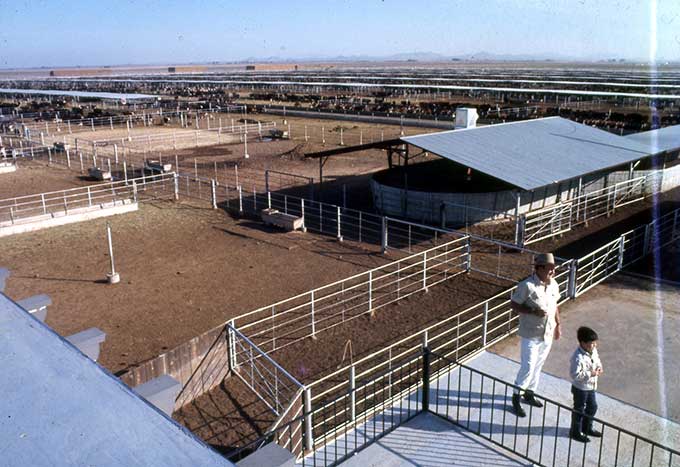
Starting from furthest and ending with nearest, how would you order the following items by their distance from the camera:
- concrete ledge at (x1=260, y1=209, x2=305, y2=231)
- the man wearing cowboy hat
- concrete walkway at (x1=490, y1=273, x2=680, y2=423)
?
concrete ledge at (x1=260, y1=209, x2=305, y2=231)
concrete walkway at (x1=490, y1=273, x2=680, y2=423)
the man wearing cowboy hat

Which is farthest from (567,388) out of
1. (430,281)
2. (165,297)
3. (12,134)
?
(12,134)

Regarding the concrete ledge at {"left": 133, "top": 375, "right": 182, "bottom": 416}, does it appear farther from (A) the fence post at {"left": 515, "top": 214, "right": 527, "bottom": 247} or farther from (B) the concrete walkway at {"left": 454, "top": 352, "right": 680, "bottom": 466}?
(A) the fence post at {"left": 515, "top": 214, "right": 527, "bottom": 247}

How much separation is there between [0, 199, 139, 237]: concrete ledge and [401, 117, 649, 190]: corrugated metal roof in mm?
10499

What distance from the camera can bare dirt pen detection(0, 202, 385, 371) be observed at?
12.1 m

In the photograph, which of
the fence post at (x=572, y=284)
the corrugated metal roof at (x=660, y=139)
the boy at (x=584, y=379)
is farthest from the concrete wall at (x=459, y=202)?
the boy at (x=584, y=379)

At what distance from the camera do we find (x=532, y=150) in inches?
847

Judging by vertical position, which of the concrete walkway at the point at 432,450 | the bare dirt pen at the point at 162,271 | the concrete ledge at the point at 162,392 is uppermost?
the concrete ledge at the point at 162,392

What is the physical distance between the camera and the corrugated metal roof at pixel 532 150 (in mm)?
18453

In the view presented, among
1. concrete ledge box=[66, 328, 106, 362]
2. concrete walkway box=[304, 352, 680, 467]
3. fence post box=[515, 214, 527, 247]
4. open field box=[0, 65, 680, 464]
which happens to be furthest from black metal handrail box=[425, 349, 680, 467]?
fence post box=[515, 214, 527, 247]

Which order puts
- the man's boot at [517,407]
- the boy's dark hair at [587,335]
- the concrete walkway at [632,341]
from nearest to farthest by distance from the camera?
the boy's dark hair at [587,335] < the man's boot at [517,407] < the concrete walkway at [632,341]

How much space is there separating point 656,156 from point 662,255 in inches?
414

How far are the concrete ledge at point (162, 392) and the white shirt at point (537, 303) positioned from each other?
4678 mm

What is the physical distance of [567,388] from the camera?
26.5ft

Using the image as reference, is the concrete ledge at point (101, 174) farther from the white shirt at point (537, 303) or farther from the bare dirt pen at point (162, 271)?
the white shirt at point (537, 303)
